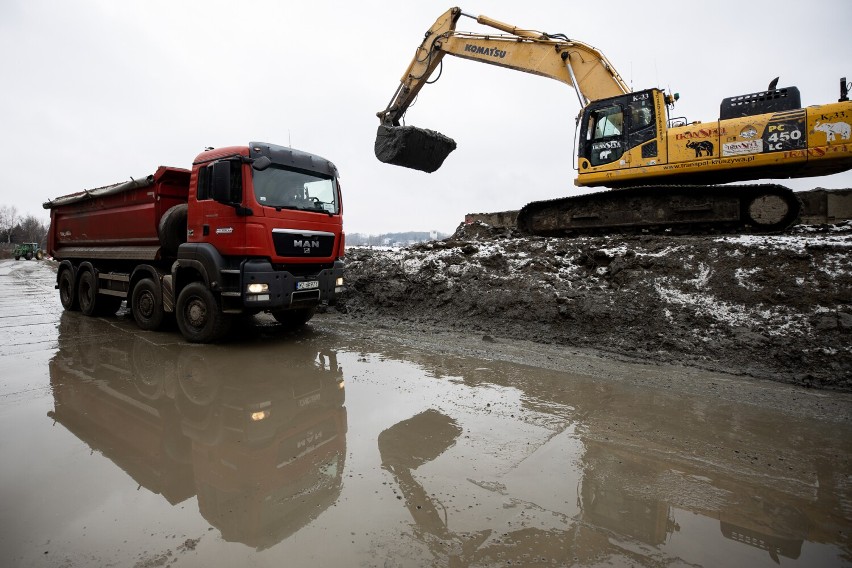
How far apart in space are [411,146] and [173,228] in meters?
5.28

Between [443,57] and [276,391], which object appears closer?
[276,391]

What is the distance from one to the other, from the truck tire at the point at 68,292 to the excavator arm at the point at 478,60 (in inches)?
300

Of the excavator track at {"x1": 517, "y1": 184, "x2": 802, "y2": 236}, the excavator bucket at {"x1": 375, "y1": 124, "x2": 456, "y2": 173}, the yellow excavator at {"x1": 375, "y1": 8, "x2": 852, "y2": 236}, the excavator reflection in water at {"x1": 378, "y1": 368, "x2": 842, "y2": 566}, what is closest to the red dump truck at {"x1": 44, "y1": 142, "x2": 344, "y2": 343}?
the excavator bucket at {"x1": 375, "y1": 124, "x2": 456, "y2": 173}

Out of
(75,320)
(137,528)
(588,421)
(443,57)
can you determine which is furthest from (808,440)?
(75,320)

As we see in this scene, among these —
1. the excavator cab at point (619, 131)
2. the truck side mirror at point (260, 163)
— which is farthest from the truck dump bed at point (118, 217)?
the excavator cab at point (619, 131)

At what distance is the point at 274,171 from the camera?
21.6 ft

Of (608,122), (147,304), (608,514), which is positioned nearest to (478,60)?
(608,122)

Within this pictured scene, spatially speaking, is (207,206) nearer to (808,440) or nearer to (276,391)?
(276,391)

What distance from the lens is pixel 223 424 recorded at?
3693 mm

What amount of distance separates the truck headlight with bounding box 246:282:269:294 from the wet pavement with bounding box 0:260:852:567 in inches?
54.7

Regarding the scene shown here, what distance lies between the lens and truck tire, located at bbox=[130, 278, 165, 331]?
7512mm

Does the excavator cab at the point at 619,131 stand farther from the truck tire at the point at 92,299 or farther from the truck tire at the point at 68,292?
the truck tire at the point at 68,292

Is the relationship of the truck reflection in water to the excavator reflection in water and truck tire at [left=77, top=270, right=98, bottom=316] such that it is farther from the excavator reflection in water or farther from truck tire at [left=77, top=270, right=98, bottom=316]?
truck tire at [left=77, top=270, right=98, bottom=316]

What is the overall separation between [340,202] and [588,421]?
5502 mm
